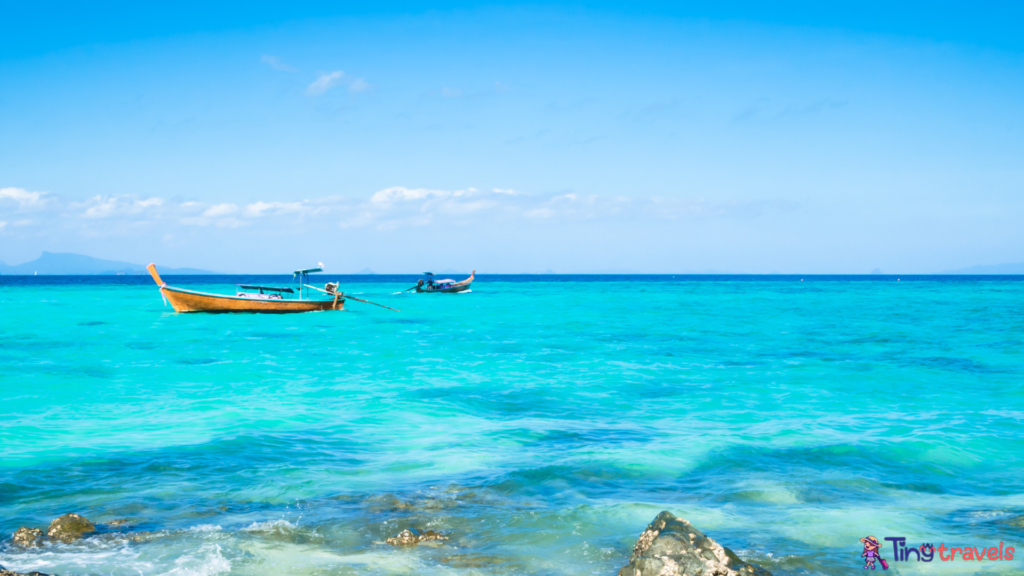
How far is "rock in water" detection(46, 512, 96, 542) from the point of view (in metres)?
6.63

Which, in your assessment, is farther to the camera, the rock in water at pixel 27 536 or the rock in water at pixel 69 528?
the rock in water at pixel 69 528

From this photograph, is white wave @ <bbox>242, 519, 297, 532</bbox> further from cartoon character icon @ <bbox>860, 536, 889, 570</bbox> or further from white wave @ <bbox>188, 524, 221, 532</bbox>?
cartoon character icon @ <bbox>860, 536, 889, 570</bbox>

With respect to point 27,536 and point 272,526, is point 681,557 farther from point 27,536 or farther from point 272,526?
point 27,536

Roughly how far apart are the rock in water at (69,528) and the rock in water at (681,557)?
16.9 feet

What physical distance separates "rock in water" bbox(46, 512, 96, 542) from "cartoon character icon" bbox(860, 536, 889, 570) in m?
7.37

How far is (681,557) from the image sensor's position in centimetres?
543

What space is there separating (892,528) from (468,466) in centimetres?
516

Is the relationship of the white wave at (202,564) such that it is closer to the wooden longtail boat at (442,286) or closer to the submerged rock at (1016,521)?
the submerged rock at (1016,521)

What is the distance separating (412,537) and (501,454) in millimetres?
3859

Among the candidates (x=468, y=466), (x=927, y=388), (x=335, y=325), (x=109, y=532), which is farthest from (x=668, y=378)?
(x=335, y=325)

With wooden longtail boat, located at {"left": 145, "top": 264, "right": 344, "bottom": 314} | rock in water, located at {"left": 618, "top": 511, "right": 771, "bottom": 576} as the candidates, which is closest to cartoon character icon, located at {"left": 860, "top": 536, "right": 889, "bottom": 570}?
rock in water, located at {"left": 618, "top": 511, "right": 771, "bottom": 576}

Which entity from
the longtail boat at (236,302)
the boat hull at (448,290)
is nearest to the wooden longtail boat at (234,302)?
the longtail boat at (236,302)

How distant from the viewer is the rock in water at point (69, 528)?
21.8 feet

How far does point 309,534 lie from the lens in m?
6.98
